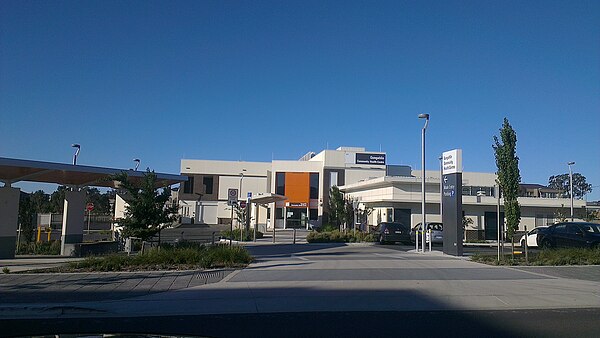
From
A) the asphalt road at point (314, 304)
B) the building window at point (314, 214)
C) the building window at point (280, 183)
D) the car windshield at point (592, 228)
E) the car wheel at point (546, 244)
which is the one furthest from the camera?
the building window at point (314, 214)

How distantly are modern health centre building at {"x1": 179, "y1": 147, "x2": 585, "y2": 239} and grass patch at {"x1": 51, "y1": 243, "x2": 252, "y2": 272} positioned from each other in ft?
69.4

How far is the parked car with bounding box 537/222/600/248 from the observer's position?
22.3m

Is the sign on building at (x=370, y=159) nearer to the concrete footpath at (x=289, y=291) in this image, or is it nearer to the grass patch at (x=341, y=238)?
the grass patch at (x=341, y=238)

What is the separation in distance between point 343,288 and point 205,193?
63.0 metres

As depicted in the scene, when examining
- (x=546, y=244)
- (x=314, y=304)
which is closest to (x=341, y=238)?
(x=546, y=244)

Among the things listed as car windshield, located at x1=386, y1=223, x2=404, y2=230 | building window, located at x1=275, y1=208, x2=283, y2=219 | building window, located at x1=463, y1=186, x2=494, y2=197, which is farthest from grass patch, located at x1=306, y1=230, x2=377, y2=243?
building window, located at x1=275, y1=208, x2=283, y2=219

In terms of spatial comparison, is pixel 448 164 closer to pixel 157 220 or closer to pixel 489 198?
pixel 157 220

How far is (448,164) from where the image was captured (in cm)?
2383

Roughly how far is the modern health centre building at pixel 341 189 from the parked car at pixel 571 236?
736 inches

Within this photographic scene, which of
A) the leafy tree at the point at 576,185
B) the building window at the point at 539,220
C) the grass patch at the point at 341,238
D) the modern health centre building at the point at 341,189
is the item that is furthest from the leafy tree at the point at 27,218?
the leafy tree at the point at 576,185

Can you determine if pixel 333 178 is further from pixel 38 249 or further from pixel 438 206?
pixel 38 249

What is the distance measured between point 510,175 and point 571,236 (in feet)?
15.9

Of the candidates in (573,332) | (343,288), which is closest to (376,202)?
(343,288)

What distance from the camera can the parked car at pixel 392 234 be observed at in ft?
108
